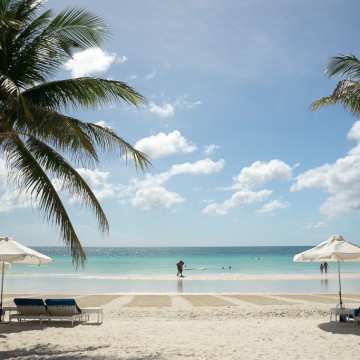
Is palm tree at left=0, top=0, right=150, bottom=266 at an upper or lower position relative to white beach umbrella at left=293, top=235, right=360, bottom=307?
upper

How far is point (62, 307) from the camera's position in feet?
38.3

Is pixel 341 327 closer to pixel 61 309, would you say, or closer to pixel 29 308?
pixel 61 309

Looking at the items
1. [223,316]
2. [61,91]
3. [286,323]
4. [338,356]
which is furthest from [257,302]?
[61,91]

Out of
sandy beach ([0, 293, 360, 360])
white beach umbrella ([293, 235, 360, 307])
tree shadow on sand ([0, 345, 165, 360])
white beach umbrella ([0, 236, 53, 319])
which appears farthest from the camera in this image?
white beach umbrella ([293, 235, 360, 307])

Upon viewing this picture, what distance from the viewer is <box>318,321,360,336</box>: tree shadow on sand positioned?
1023cm

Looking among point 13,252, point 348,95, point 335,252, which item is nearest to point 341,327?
point 335,252

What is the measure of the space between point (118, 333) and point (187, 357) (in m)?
2.98

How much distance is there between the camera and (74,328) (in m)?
11.2

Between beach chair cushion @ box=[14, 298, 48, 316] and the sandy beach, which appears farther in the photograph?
beach chair cushion @ box=[14, 298, 48, 316]

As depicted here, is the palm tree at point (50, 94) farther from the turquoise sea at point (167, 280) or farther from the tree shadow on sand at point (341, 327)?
the tree shadow on sand at point (341, 327)

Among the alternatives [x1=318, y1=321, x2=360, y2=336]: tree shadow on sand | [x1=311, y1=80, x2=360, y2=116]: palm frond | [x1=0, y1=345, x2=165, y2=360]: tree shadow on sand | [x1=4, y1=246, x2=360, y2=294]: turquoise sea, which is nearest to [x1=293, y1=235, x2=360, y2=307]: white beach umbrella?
[x1=318, y1=321, x2=360, y2=336]: tree shadow on sand

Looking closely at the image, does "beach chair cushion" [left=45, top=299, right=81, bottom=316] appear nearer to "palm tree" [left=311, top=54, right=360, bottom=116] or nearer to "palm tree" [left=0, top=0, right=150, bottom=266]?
"palm tree" [left=0, top=0, right=150, bottom=266]

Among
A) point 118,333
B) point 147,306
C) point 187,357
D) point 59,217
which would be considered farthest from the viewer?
point 147,306

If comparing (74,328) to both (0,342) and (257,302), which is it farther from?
(257,302)
